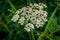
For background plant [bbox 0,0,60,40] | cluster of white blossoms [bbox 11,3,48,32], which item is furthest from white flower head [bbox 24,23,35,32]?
background plant [bbox 0,0,60,40]

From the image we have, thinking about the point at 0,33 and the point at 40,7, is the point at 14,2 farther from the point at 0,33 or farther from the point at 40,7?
the point at 0,33

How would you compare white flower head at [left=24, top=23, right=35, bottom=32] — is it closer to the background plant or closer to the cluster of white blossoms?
the cluster of white blossoms

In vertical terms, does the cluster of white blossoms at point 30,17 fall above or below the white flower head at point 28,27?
above

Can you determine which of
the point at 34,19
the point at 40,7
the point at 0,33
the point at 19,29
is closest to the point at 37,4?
the point at 40,7

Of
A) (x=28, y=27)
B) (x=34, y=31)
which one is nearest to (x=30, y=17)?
(x=28, y=27)

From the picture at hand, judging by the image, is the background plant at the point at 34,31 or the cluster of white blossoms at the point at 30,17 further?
the background plant at the point at 34,31


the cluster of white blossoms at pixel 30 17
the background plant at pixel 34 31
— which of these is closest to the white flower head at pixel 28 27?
the cluster of white blossoms at pixel 30 17

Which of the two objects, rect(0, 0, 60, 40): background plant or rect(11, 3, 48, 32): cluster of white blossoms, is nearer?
rect(11, 3, 48, 32): cluster of white blossoms

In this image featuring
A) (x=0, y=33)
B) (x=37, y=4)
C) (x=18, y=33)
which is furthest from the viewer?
(x=0, y=33)

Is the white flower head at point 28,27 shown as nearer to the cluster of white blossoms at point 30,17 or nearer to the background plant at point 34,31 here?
the cluster of white blossoms at point 30,17

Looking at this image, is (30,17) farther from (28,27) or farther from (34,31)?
(34,31)

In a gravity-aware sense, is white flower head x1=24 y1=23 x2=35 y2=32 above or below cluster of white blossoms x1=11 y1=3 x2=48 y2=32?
below
